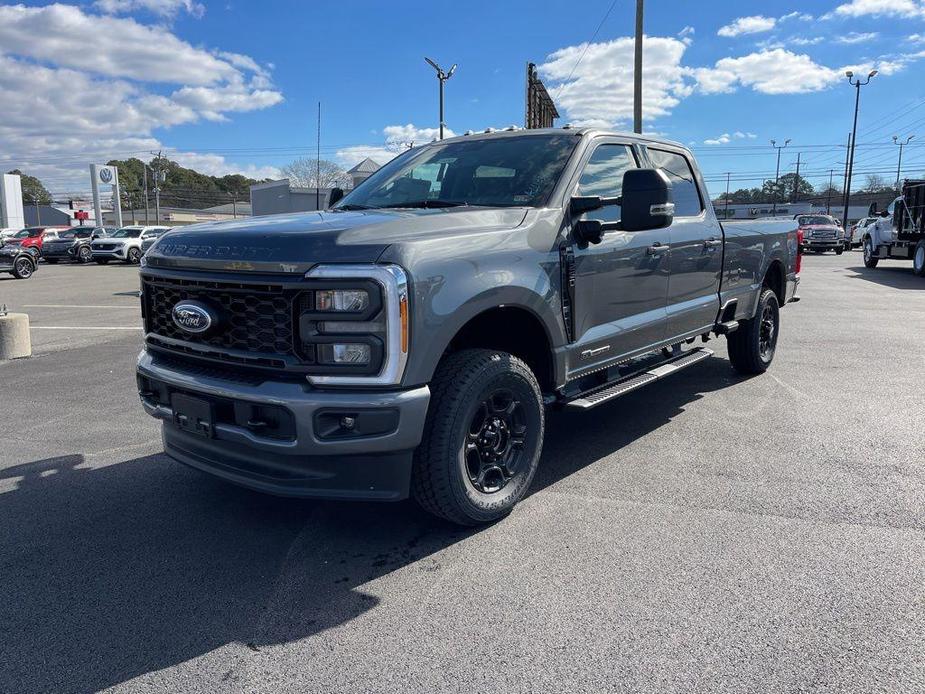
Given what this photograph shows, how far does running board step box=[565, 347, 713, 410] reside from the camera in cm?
411

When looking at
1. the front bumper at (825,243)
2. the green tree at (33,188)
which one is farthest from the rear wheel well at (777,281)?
the green tree at (33,188)

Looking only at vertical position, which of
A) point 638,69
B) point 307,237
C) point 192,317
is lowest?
point 192,317

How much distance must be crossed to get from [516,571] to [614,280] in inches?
76.3

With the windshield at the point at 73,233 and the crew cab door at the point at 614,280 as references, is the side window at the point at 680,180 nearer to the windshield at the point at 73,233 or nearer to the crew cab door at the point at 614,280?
the crew cab door at the point at 614,280

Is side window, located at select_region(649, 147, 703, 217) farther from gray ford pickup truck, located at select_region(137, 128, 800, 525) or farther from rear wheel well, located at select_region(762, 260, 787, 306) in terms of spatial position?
rear wheel well, located at select_region(762, 260, 787, 306)

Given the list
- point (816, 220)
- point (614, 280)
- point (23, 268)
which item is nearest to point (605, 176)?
point (614, 280)

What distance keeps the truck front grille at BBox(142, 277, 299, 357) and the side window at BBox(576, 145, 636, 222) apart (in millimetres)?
1984

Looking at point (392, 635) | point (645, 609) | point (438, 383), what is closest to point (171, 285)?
point (438, 383)

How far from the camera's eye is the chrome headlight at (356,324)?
9.60 feet

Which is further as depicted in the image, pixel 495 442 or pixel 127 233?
pixel 127 233

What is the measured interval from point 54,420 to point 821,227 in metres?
32.4

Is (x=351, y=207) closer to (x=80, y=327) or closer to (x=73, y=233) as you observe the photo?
(x=80, y=327)

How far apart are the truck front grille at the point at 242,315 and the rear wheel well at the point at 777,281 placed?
5.39 m

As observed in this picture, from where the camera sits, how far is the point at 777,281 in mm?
7125
